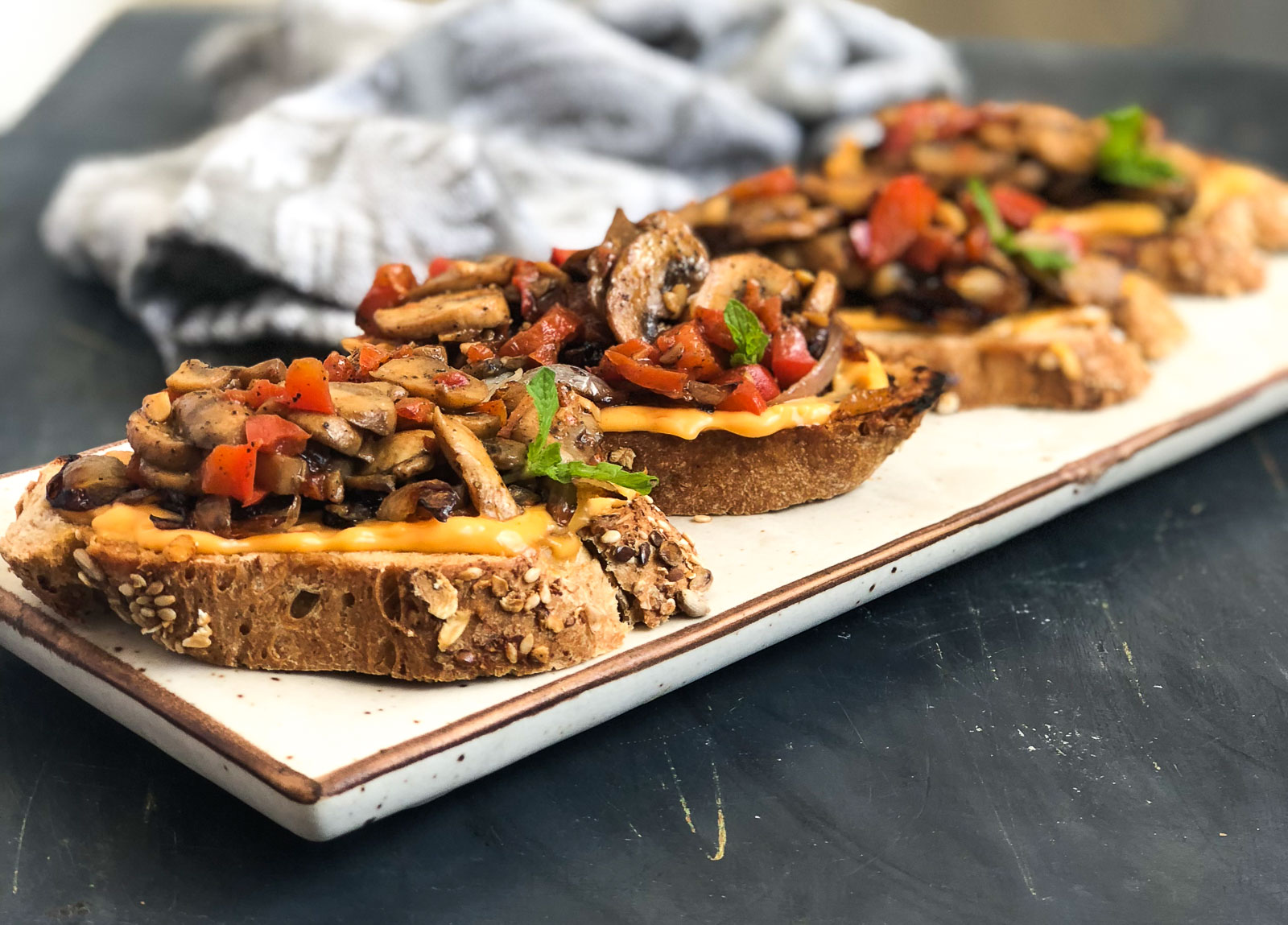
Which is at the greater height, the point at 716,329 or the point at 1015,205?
the point at 716,329

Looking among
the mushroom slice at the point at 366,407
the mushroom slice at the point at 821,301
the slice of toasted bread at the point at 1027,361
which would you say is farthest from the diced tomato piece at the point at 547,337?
the slice of toasted bread at the point at 1027,361

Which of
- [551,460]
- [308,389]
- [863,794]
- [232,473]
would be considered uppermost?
[308,389]

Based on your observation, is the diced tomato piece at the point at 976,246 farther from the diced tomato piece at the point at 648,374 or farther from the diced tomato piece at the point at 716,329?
the diced tomato piece at the point at 648,374

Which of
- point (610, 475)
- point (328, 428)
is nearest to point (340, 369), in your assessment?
point (328, 428)

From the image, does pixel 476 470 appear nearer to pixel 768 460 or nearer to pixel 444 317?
pixel 444 317

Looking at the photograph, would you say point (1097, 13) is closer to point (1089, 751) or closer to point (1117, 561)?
point (1117, 561)

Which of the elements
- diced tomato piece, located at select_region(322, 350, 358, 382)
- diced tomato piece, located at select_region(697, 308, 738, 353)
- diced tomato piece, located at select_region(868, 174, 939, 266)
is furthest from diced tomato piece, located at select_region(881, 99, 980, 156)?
diced tomato piece, located at select_region(322, 350, 358, 382)

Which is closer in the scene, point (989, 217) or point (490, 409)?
point (490, 409)
